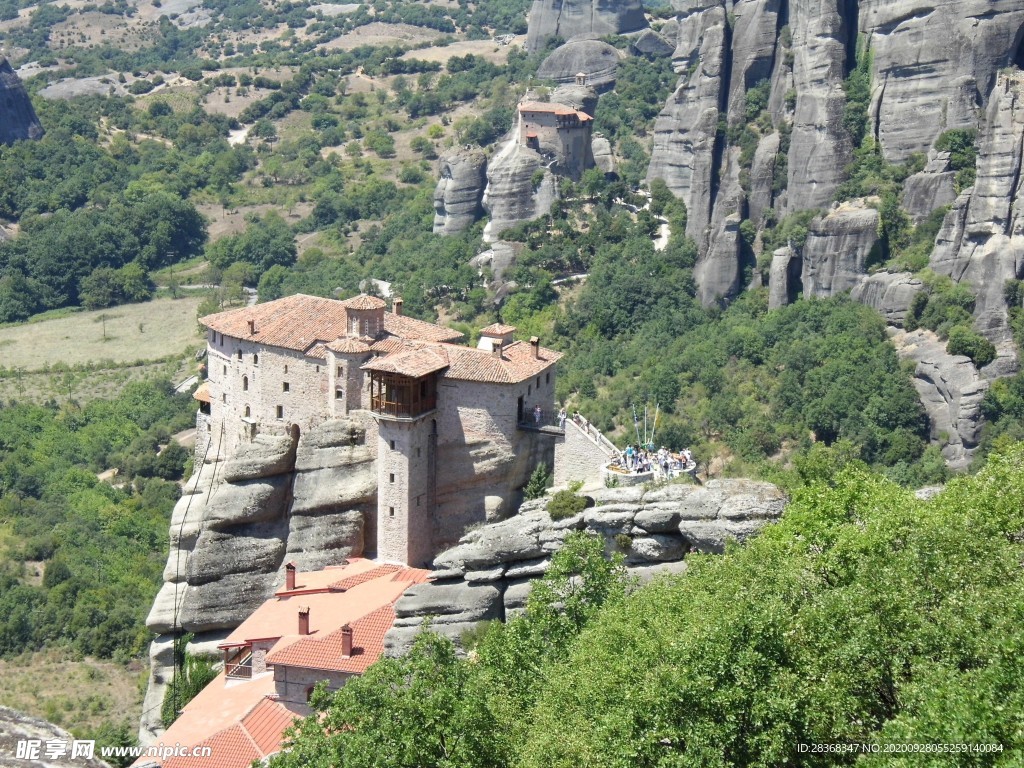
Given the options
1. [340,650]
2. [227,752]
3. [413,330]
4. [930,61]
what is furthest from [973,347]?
[227,752]

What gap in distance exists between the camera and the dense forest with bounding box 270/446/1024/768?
27.8 m

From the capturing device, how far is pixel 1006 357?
76.6 m

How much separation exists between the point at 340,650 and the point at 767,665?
2016 cm

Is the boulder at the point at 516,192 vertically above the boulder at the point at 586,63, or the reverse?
the boulder at the point at 586,63

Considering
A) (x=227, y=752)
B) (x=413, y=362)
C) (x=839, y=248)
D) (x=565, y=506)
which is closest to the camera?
(x=227, y=752)

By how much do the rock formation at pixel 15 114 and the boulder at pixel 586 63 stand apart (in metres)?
49.5

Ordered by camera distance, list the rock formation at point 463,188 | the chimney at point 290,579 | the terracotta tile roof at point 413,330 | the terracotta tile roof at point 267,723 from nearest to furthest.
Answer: the terracotta tile roof at point 267,723 < the chimney at point 290,579 < the terracotta tile roof at point 413,330 < the rock formation at point 463,188

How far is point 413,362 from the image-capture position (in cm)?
5097

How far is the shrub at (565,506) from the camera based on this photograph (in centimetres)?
4641

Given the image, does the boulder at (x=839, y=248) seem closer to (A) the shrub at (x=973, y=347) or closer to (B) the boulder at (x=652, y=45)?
(A) the shrub at (x=973, y=347)

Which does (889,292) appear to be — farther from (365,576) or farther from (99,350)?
(99,350)

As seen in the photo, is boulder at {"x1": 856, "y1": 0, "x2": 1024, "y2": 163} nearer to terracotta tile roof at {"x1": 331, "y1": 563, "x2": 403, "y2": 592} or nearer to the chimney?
terracotta tile roof at {"x1": 331, "y1": 563, "x2": 403, "y2": 592}

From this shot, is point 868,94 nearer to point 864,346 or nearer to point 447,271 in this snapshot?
point 864,346

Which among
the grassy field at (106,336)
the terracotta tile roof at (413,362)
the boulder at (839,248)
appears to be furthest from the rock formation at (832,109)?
the terracotta tile roof at (413,362)
